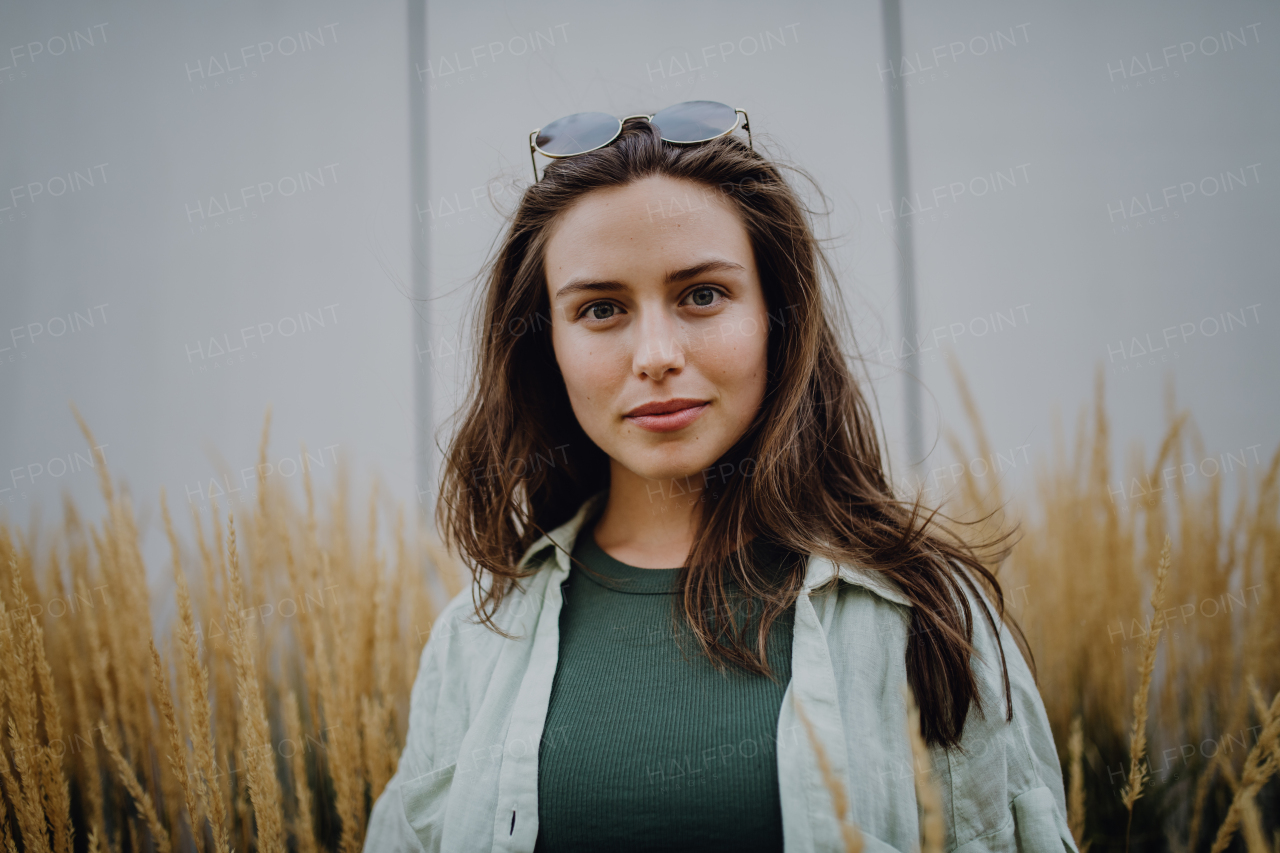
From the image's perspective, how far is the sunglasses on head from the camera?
1204 mm

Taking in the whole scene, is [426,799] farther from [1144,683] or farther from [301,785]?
[1144,683]

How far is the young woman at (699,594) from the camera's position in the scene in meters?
0.94

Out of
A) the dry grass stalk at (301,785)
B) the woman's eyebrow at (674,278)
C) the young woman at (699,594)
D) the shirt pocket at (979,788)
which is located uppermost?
the woman's eyebrow at (674,278)

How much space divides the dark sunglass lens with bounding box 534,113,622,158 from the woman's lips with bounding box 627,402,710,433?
530 mm

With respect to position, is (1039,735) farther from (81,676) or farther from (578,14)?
(578,14)

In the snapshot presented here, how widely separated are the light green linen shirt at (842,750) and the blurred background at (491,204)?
978 millimetres

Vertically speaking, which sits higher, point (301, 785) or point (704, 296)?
point (704, 296)

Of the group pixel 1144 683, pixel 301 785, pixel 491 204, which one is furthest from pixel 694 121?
pixel 301 785

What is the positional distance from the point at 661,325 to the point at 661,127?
0.42m

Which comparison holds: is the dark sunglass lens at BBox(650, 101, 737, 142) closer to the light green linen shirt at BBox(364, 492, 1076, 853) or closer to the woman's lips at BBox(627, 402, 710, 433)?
the woman's lips at BBox(627, 402, 710, 433)

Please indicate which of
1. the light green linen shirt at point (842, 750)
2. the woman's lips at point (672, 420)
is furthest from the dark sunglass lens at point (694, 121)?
the light green linen shirt at point (842, 750)

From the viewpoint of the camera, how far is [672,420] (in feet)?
3.47

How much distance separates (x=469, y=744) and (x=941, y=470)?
61.4 inches

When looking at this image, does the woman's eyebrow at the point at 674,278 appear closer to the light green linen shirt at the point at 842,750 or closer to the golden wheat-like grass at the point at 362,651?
the light green linen shirt at the point at 842,750
